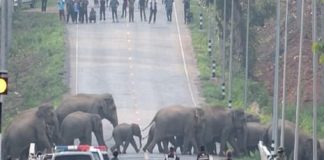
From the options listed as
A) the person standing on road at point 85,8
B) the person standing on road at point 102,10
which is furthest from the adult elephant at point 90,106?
the person standing on road at point 102,10

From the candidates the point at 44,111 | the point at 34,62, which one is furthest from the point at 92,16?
the point at 44,111

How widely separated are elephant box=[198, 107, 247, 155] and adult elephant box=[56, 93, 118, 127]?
418 cm

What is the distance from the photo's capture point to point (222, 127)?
69.2 meters

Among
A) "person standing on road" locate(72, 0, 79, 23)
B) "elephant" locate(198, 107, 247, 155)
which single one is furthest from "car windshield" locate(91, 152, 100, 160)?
"person standing on road" locate(72, 0, 79, 23)

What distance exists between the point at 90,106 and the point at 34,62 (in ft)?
70.7

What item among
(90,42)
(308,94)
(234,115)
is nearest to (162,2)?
(90,42)

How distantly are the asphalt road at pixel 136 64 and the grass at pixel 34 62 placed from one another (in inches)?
30.5

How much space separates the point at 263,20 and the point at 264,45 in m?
3.34

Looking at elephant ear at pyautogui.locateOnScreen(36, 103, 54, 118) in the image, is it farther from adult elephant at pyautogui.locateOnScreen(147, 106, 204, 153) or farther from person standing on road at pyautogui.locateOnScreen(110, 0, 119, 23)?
person standing on road at pyautogui.locateOnScreen(110, 0, 119, 23)

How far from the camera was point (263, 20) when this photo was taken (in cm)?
9250

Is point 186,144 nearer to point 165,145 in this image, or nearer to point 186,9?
point 165,145

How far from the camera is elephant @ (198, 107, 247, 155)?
225ft

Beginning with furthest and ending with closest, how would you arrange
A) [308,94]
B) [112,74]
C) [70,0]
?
[70,0], [112,74], [308,94]

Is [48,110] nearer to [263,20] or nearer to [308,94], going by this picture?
[308,94]
